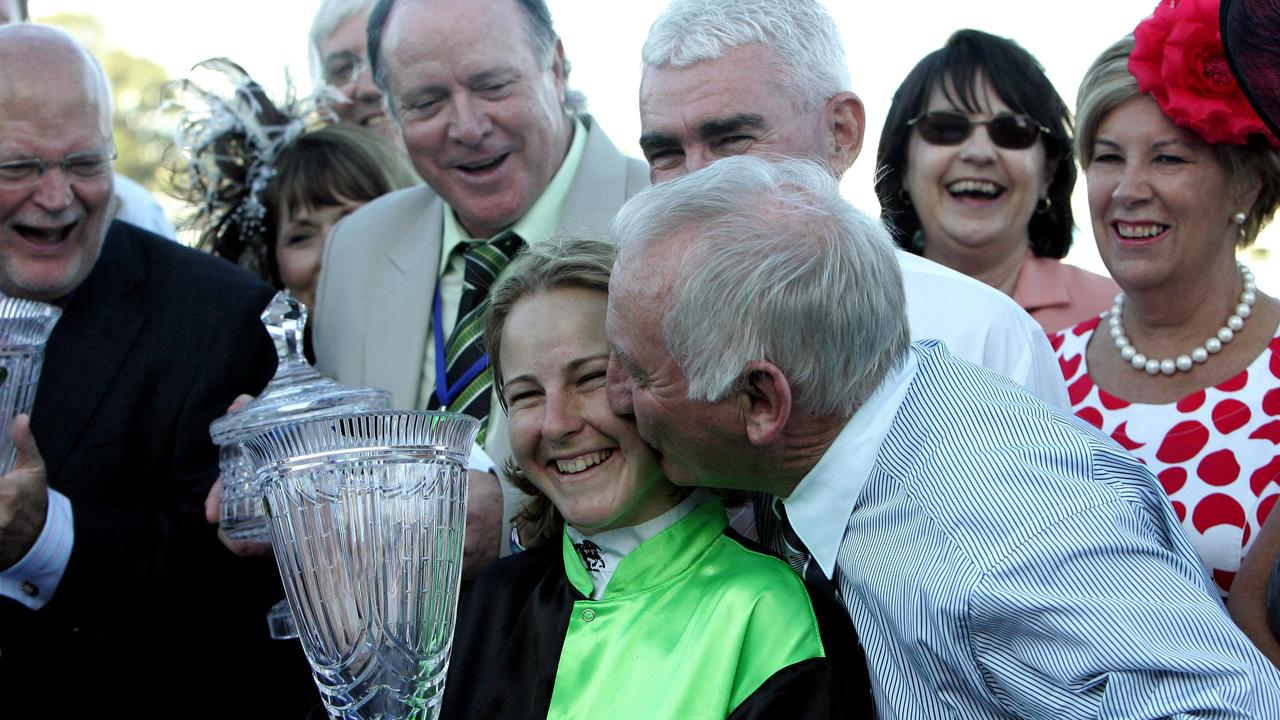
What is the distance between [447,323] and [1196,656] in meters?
2.26

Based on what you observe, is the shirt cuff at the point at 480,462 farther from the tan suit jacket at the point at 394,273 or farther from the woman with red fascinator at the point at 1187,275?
the woman with red fascinator at the point at 1187,275

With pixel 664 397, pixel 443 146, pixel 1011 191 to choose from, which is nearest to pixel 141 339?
pixel 443 146

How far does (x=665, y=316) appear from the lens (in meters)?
2.03

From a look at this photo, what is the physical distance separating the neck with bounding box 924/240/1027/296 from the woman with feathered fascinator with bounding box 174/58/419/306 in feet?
5.71

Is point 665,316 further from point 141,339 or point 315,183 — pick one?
point 315,183

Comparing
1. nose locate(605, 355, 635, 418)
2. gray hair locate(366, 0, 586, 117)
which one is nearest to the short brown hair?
gray hair locate(366, 0, 586, 117)

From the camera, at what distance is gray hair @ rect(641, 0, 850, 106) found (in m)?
2.74

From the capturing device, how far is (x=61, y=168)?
130 inches

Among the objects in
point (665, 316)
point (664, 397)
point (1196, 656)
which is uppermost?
point (665, 316)

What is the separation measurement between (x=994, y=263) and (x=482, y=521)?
189cm

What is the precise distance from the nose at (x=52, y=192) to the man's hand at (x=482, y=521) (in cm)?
124

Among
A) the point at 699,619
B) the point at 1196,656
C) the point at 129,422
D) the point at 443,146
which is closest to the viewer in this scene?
the point at 1196,656

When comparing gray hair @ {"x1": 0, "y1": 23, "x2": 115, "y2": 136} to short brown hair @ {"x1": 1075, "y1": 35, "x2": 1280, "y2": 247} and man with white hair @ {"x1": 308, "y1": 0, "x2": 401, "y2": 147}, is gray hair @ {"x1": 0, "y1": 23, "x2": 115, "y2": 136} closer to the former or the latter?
man with white hair @ {"x1": 308, "y1": 0, "x2": 401, "y2": 147}

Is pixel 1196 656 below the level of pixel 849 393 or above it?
below
